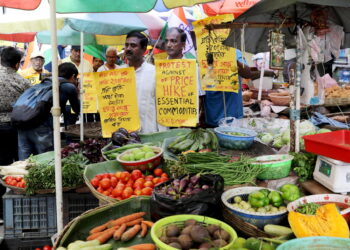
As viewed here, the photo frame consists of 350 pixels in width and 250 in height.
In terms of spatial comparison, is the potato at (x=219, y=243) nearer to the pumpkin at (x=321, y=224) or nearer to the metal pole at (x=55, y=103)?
the pumpkin at (x=321, y=224)

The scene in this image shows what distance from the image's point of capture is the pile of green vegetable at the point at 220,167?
3.12 metres

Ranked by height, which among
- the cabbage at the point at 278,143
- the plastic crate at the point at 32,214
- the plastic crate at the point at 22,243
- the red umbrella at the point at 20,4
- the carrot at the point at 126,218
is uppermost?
the red umbrella at the point at 20,4

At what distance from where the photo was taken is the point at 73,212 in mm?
3762

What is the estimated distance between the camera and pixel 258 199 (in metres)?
2.66

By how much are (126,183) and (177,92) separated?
1.58 m

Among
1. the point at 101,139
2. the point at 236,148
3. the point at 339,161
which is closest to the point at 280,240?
the point at 339,161

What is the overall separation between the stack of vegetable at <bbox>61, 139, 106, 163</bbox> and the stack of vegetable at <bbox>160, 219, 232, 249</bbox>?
7.61 feet

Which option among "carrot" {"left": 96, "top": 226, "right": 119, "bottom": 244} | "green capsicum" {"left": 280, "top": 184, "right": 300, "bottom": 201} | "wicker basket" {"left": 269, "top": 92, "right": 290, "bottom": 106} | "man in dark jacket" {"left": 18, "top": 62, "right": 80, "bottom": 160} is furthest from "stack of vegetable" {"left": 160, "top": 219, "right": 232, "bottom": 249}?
"wicker basket" {"left": 269, "top": 92, "right": 290, "bottom": 106}

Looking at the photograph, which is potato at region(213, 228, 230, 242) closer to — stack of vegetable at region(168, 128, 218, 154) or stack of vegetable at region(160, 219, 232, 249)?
stack of vegetable at region(160, 219, 232, 249)

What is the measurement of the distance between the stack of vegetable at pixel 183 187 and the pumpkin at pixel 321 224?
26.7 inches

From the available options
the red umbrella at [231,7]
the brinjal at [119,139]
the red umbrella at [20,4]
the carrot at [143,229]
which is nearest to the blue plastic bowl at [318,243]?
the carrot at [143,229]

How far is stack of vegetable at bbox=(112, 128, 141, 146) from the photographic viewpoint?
14.2ft

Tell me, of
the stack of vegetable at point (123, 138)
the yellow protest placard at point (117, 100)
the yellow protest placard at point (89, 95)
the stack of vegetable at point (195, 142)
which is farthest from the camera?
the yellow protest placard at point (89, 95)

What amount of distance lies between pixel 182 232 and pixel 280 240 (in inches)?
24.1
